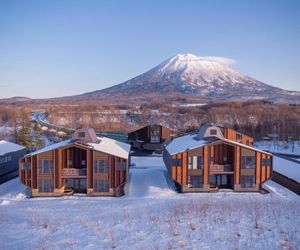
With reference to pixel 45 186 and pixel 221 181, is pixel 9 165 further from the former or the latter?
pixel 221 181

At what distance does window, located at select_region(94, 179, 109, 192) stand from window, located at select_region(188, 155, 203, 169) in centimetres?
664

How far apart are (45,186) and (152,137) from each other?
2595 cm

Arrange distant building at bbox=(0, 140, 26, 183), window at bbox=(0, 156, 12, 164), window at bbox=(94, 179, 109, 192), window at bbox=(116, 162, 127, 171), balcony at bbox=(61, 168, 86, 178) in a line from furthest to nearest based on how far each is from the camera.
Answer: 1. distant building at bbox=(0, 140, 26, 183)
2. window at bbox=(0, 156, 12, 164)
3. balcony at bbox=(61, 168, 86, 178)
4. window at bbox=(94, 179, 109, 192)
5. window at bbox=(116, 162, 127, 171)

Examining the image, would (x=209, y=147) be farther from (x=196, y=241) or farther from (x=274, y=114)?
(x=274, y=114)

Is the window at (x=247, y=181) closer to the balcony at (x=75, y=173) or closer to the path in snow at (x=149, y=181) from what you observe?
the path in snow at (x=149, y=181)

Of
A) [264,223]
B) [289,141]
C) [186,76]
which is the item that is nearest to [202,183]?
[264,223]

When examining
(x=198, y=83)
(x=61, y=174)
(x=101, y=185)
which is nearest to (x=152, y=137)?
(x=101, y=185)

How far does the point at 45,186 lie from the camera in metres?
25.8

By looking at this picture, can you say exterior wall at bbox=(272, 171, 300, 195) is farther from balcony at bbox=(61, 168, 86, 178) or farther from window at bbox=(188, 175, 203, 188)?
balcony at bbox=(61, 168, 86, 178)

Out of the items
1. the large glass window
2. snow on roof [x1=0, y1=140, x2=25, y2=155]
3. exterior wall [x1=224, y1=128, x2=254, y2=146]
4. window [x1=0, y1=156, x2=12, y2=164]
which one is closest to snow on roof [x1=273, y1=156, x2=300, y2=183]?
exterior wall [x1=224, y1=128, x2=254, y2=146]

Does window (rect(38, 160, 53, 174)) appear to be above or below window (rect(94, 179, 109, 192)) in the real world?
above

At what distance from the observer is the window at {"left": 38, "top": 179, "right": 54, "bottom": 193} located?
84.6 ft

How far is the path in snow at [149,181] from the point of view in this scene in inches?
1022

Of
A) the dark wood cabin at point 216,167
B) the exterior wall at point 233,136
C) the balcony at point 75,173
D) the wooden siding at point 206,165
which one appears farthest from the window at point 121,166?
the exterior wall at point 233,136
